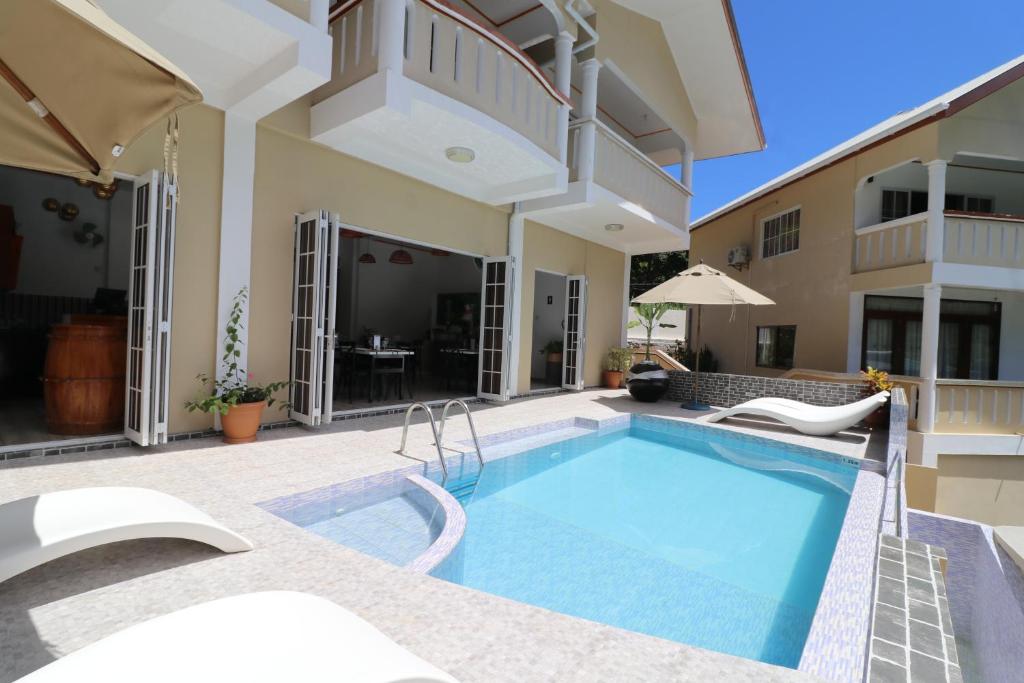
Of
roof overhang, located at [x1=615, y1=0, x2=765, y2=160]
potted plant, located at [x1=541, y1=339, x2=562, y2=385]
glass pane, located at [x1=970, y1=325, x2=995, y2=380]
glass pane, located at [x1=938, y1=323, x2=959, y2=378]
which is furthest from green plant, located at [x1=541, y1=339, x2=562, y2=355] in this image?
glass pane, located at [x1=970, y1=325, x2=995, y2=380]

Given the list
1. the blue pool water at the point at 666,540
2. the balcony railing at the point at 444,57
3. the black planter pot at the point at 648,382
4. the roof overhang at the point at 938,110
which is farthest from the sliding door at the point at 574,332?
the roof overhang at the point at 938,110

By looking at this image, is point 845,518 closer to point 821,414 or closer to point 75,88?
point 821,414

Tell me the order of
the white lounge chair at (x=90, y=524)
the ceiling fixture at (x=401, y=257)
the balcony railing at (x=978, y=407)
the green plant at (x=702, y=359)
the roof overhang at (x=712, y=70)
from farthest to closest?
the green plant at (x=702, y=359) < the ceiling fixture at (x=401, y=257) < the roof overhang at (x=712, y=70) < the balcony railing at (x=978, y=407) < the white lounge chair at (x=90, y=524)

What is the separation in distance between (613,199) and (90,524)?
851 centimetres

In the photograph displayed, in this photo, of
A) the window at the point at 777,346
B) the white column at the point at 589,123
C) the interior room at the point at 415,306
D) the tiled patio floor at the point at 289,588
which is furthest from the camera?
the window at the point at 777,346

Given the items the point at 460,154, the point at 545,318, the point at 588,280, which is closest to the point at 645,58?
the point at 588,280

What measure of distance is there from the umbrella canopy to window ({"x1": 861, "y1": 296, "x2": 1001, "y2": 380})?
4.32 m

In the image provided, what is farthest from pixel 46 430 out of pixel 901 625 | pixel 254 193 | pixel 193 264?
pixel 901 625

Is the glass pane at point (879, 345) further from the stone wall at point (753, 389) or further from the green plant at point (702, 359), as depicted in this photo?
the green plant at point (702, 359)

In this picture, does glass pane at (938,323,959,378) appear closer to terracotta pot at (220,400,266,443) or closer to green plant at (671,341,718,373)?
green plant at (671,341,718,373)

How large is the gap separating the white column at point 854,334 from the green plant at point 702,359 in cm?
475

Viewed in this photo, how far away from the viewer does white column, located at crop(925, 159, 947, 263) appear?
940 centimetres

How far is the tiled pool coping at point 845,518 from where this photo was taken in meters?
2.26

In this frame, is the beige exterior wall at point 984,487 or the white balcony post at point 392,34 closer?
the white balcony post at point 392,34
